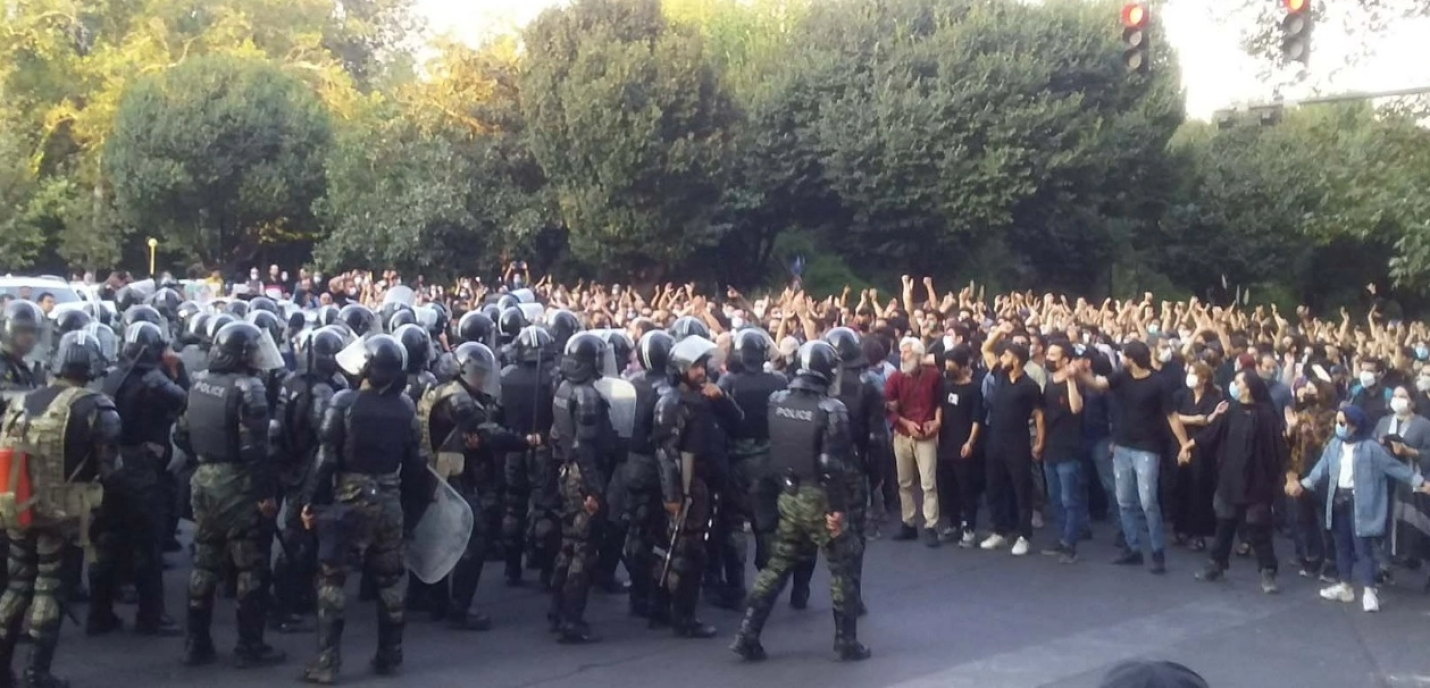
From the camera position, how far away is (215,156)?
36344 mm

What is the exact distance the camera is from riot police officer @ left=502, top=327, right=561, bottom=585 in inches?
410

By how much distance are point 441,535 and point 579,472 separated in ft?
3.15

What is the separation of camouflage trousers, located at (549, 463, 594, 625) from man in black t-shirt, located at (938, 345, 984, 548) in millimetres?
4522

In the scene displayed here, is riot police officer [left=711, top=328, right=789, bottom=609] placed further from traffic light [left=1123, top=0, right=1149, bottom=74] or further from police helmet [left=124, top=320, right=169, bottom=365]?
traffic light [left=1123, top=0, right=1149, bottom=74]

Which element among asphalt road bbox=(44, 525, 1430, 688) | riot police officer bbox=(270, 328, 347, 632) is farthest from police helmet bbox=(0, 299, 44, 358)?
asphalt road bbox=(44, 525, 1430, 688)

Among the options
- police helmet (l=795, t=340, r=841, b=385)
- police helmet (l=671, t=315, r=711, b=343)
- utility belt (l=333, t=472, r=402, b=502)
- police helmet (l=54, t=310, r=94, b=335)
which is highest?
police helmet (l=671, t=315, r=711, b=343)

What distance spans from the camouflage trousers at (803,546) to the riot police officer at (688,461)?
702 mm

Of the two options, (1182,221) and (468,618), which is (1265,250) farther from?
(468,618)

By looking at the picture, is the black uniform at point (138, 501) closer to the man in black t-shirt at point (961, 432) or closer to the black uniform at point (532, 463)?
the black uniform at point (532, 463)

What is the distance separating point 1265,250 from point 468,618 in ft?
112

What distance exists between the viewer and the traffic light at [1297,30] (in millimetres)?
14961

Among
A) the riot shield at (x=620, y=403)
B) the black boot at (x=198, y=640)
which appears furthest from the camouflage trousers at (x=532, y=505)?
the black boot at (x=198, y=640)

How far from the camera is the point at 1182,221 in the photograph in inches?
1542

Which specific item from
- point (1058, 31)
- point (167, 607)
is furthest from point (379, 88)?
point (167, 607)
